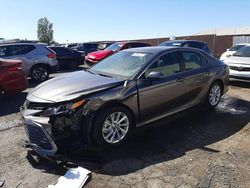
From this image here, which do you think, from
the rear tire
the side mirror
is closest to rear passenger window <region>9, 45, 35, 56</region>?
the rear tire

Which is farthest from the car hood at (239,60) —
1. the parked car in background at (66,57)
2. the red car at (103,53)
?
the parked car in background at (66,57)

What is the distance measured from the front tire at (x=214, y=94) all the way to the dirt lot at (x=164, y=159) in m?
0.50

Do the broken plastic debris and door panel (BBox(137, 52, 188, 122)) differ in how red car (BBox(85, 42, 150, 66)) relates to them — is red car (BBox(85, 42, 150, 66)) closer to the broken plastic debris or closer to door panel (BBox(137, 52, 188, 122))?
door panel (BBox(137, 52, 188, 122))

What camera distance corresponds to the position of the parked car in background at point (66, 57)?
51.8 feet

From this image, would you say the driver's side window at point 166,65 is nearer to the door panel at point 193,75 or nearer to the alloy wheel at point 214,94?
the door panel at point 193,75

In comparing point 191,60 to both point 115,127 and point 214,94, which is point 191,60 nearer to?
point 214,94

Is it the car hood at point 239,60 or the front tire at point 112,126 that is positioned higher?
the car hood at point 239,60

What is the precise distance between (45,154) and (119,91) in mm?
1453

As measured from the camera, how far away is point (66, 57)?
16.0 metres

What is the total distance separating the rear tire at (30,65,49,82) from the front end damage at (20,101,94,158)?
24.1ft

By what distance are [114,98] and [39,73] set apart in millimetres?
7766

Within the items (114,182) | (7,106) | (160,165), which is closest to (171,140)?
(160,165)

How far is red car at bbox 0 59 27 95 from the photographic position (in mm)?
7355

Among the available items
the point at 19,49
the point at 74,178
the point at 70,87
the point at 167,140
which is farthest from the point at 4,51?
the point at 74,178
